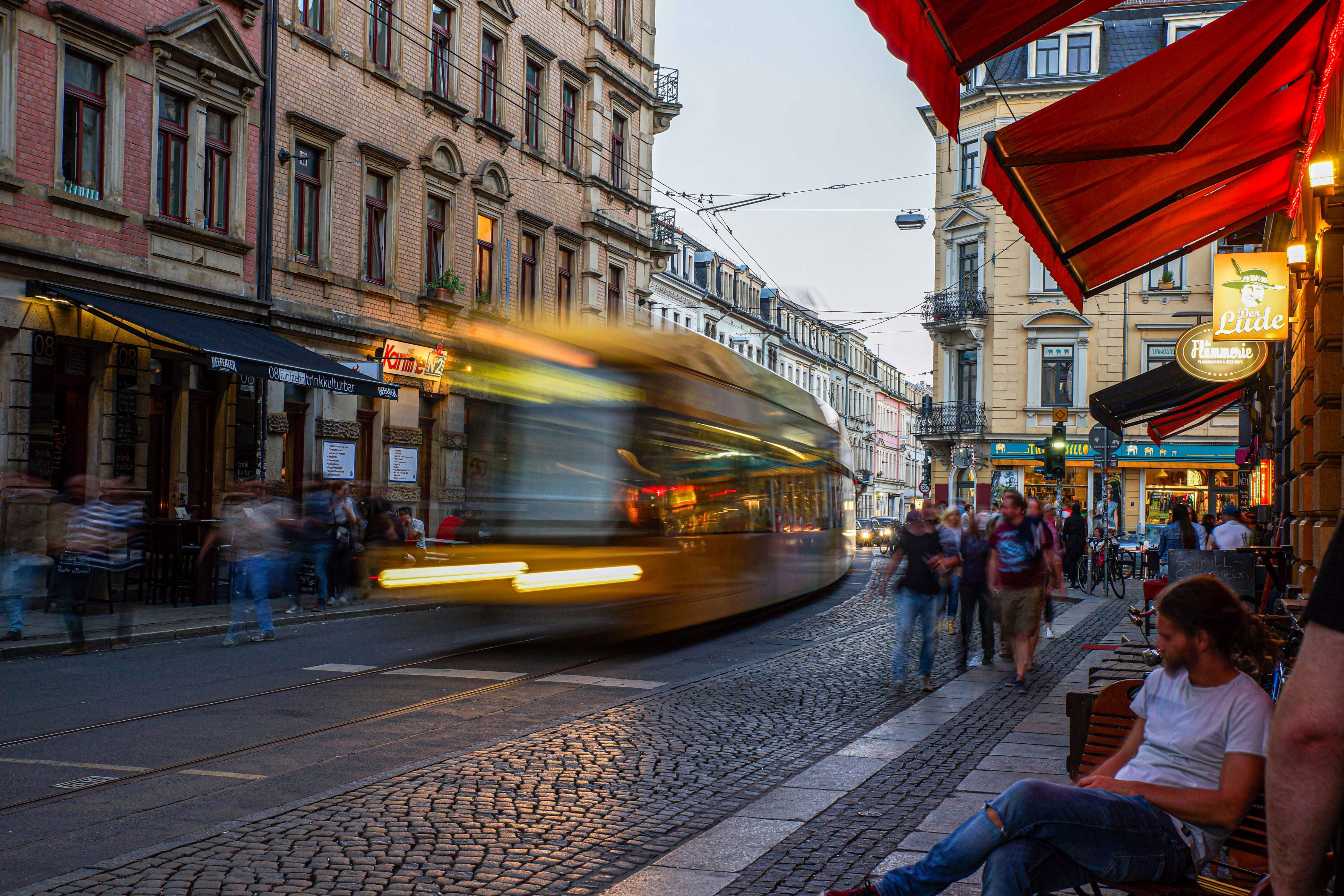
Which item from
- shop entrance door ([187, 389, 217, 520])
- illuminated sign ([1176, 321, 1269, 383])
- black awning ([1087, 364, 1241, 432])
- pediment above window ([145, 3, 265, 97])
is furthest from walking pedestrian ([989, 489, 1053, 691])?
pediment above window ([145, 3, 265, 97])

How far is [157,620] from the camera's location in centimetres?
1581

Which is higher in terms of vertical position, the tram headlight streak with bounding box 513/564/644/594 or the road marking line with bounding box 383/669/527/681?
the tram headlight streak with bounding box 513/564/644/594

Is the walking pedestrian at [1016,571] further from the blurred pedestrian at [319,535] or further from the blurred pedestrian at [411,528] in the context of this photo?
the blurred pedestrian at [411,528]

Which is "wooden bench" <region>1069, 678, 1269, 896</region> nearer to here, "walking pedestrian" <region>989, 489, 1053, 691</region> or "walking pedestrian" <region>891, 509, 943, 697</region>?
"walking pedestrian" <region>891, 509, 943, 697</region>

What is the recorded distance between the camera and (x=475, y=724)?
30.0 ft

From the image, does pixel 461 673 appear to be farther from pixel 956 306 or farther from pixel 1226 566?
pixel 956 306

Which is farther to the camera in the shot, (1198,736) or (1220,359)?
(1220,359)

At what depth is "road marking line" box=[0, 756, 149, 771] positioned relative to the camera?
24.5 feet

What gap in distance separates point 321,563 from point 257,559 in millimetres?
4031

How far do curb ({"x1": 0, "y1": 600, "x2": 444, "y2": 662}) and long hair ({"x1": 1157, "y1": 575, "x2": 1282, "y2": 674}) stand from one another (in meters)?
11.9

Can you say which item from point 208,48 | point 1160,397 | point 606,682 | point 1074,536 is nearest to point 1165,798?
point 606,682

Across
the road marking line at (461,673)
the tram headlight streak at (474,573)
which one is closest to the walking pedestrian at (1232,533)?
the tram headlight streak at (474,573)

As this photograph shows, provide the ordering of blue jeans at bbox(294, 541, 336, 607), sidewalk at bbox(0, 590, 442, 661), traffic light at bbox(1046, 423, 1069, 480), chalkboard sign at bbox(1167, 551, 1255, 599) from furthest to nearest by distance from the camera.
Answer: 1. traffic light at bbox(1046, 423, 1069, 480)
2. blue jeans at bbox(294, 541, 336, 607)
3. sidewalk at bbox(0, 590, 442, 661)
4. chalkboard sign at bbox(1167, 551, 1255, 599)

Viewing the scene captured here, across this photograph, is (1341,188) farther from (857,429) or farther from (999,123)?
(857,429)
